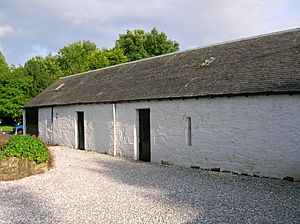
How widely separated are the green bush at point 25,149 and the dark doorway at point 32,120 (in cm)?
1401

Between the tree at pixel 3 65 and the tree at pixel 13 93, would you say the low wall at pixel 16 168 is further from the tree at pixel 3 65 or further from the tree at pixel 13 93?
the tree at pixel 3 65

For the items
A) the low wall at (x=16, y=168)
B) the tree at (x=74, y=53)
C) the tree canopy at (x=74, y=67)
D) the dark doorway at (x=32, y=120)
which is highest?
the tree at (x=74, y=53)

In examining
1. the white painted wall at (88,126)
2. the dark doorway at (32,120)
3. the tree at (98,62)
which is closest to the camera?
the white painted wall at (88,126)

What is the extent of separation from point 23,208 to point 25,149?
4312mm

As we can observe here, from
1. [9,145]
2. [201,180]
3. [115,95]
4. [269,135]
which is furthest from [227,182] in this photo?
[115,95]

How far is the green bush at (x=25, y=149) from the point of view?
11492 millimetres

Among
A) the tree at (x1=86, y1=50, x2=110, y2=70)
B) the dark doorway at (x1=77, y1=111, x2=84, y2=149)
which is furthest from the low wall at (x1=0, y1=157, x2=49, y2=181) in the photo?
the tree at (x1=86, y1=50, x2=110, y2=70)

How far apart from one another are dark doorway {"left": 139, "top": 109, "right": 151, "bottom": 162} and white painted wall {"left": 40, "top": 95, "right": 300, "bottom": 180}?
25 cm

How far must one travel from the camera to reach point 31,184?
1039 cm

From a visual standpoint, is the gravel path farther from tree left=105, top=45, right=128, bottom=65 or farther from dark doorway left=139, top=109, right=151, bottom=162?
tree left=105, top=45, right=128, bottom=65

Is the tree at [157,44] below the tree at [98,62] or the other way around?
the other way around

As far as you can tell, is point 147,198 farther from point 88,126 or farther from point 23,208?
point 88,126

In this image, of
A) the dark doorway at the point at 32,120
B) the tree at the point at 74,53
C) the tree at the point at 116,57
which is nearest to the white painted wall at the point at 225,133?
the dark doorway at the point at 32,120

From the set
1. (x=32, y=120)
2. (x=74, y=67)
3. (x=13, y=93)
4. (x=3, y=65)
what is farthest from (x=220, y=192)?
(x=3, y=65)
